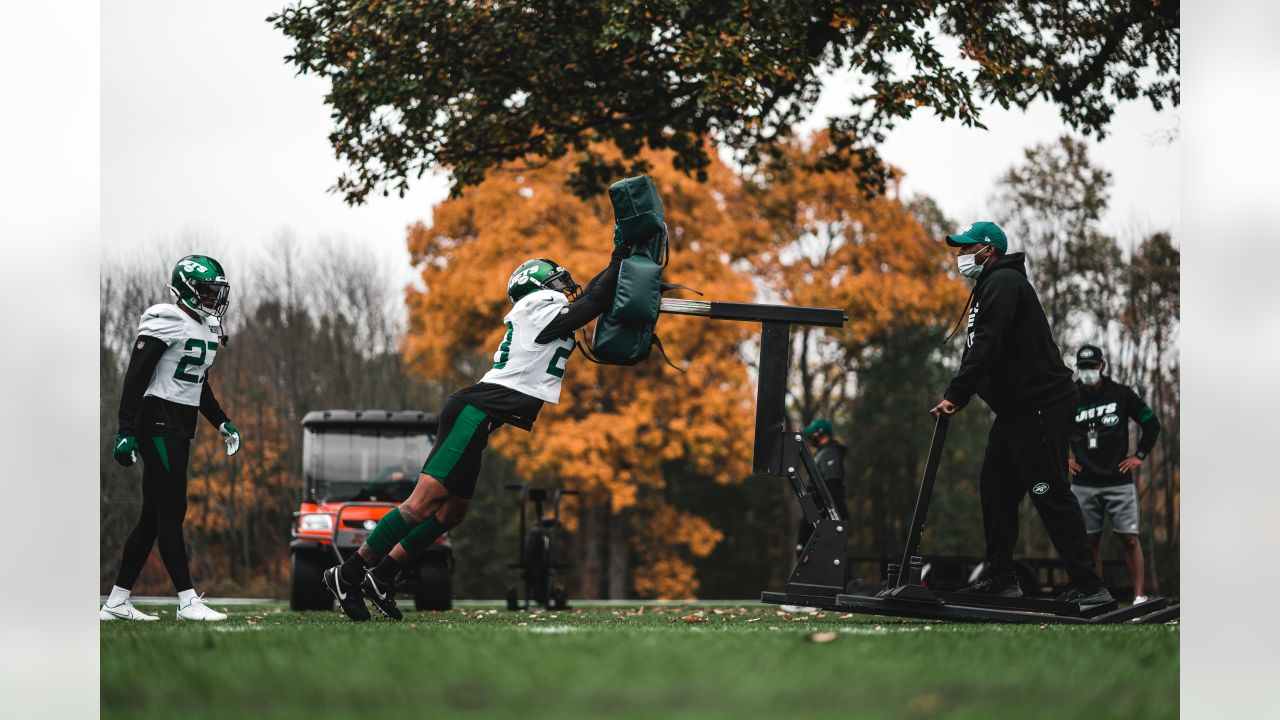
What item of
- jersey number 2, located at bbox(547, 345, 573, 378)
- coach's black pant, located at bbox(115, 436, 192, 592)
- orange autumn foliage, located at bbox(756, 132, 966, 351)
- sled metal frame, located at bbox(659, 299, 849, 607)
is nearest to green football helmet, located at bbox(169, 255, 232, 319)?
coach's black pant, located at bbox(115, 436, 192, 592)

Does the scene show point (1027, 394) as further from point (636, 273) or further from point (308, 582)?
point (308, 582)

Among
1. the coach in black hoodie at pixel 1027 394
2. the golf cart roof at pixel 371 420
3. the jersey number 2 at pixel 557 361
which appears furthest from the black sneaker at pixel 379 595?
the golf cart roof at pixel 371 420

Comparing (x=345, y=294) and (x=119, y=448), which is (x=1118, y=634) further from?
(x=345, y=294)

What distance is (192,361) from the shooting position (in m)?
7.66

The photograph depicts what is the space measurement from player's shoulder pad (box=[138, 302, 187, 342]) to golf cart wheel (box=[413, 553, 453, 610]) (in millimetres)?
4191

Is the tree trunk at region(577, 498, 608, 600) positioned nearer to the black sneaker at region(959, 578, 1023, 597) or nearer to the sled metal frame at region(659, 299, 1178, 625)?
the black sneaker at region(959, 578, 1023, 597)

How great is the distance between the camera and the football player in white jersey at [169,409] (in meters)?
7.38

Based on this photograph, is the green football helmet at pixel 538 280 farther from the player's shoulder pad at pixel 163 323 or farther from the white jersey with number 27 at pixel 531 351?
the player's shoulder pad at pixel 163 323

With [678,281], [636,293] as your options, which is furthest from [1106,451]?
[678,281]

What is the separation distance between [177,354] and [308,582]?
4682mm

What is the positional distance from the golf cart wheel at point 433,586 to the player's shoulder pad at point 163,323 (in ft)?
13.8

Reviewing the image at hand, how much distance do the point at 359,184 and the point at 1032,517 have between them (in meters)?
16.6
